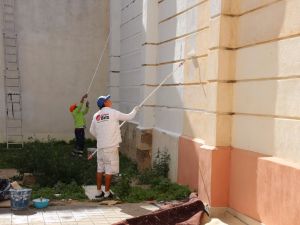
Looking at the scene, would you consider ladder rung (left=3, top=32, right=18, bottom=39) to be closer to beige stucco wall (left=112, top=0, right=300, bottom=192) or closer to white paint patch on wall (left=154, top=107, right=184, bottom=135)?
beige stucco wall (left=112, top=0, right=300, bottom=192)

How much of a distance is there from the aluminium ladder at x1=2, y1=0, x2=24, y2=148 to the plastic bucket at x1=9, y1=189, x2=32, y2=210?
25.0 ft

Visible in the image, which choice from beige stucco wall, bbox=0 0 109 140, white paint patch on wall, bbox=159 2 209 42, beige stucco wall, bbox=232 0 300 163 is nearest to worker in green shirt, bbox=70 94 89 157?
beige stucco wall, bbox=0 0 109 140

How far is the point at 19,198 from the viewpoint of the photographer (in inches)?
275

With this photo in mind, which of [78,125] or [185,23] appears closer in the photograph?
[185,23]

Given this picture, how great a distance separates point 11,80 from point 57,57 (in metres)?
1.75

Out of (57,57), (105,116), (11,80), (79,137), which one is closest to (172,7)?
(105,116)

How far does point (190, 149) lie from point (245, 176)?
1953 millimetres

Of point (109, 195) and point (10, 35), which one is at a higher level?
point (10, 35)

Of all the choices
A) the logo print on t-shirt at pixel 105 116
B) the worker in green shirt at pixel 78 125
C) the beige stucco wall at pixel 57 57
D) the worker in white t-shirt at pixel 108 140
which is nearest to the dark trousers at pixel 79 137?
the worker in green shirt at pixel 78 125

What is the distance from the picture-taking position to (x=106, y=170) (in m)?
8.17

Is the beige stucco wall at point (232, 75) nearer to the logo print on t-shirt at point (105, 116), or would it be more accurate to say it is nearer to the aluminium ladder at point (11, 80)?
the logo print on t-shirt at point (105, 116)

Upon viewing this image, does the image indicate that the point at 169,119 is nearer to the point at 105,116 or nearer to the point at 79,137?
the point at 105,116

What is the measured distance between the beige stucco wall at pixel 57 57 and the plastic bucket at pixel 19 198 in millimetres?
8001

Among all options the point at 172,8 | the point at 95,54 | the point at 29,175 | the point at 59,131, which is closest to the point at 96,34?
the point at 95,54
